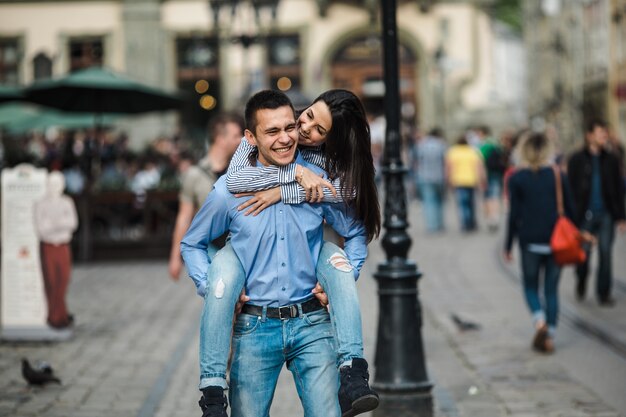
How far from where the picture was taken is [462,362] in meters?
10.5

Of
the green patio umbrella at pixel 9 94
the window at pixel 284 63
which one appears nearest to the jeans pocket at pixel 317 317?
the green patio umbrella at pixel 9 94

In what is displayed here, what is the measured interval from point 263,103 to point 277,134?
0.14 m

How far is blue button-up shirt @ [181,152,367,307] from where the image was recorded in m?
5.16

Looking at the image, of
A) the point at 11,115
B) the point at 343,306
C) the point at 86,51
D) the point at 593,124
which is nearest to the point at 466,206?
the point at 593,124

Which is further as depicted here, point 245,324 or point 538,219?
point 538,219

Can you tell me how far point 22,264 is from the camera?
39.7ft

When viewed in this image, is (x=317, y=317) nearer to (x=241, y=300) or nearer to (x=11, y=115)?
(x=241, y=300)

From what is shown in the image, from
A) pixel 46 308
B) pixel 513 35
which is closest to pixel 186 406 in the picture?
pixel 46 308

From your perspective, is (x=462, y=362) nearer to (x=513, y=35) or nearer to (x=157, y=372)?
(x=157, y=372)

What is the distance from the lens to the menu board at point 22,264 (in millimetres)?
11969

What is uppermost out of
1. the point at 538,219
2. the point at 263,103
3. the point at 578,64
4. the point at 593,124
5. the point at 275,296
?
the point at 578,64

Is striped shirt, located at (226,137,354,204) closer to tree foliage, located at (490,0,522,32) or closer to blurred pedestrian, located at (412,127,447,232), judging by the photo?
blurred pedestrian, located at (412,127,447,232)

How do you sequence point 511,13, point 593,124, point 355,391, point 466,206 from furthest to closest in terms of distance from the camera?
point 511,13 → point 466,206 → point 593,124 → point 355,391

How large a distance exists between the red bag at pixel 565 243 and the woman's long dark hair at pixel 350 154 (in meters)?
5.49
